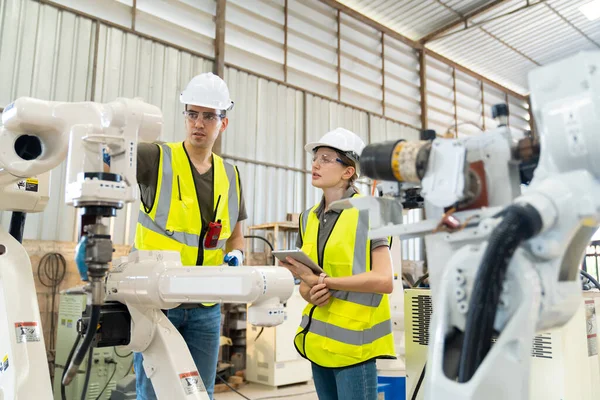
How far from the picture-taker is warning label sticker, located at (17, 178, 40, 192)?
1789mm

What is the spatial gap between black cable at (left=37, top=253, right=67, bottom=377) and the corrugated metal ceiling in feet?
18.6

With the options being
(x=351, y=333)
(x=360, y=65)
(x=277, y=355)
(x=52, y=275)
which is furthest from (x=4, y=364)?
(x=360, y=65)

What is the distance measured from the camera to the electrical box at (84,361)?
4125 millimetres

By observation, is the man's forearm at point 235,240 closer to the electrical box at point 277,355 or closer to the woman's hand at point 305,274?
the woman's hand at point 305,274

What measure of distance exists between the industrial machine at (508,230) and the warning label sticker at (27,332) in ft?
4.24

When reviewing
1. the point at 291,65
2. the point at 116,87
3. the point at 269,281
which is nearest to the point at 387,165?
the point at 269,281

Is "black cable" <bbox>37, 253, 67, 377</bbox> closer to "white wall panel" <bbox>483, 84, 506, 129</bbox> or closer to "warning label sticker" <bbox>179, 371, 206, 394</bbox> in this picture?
"warning label sticker" <bbox>179, 371, 206, 394</bbox>

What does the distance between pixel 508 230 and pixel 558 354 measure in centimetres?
165

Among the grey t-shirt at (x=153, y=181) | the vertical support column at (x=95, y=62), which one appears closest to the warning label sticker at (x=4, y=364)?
the grey t-shirt at (x=153, y=181)

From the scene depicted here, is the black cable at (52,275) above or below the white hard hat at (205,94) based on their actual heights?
below

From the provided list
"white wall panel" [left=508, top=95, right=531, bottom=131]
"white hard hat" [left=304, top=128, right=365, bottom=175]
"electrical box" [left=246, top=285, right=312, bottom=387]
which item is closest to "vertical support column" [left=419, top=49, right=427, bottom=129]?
"white wall panel" [left=508, top=95, right=531, bottom=131]

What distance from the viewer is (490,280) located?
0.86m

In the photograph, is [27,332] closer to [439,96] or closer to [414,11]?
[414,11]

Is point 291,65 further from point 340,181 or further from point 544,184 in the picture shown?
point 544,184
